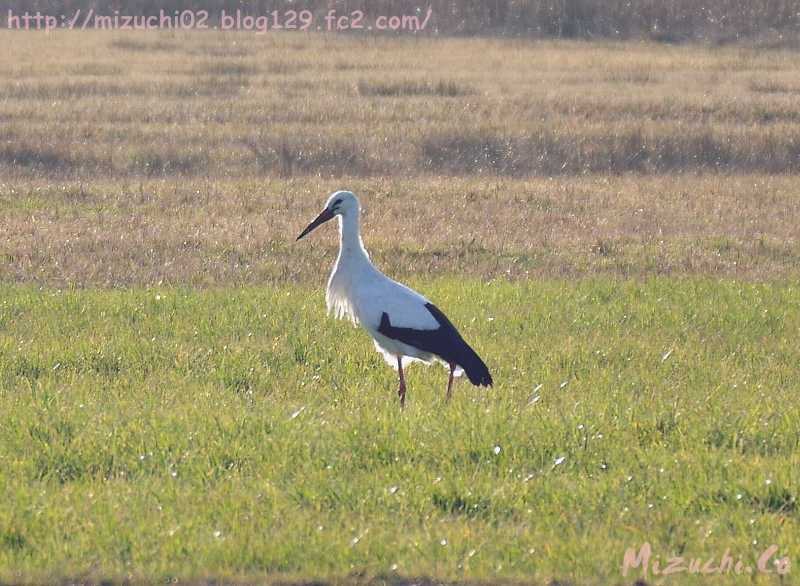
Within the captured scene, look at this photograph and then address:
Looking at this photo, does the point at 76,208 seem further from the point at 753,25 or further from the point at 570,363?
the point at 753,25

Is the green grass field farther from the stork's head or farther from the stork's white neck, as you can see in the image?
the stork's head

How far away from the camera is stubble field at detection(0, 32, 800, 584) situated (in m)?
5.09

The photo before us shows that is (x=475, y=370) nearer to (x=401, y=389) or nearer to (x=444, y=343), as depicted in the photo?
(x=444, y=343)

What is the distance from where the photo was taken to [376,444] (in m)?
6.11

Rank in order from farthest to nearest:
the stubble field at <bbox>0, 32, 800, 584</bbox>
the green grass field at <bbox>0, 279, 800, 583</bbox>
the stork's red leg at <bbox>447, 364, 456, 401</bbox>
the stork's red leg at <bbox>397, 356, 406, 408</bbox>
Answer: the stork's red leg at <bbox>447, 364, 456, 401</bbox> → the stork's red leg at <bbox>397, 356, 406, 408</bbox> → the stubble field at <bbox>0, 32, 800, 584</bbox> → the green grass field at <bbox>0, 279, 800, 583</bbox>

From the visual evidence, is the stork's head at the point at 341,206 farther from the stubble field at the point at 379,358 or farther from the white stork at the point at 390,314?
the stubble field at the point at 379,358

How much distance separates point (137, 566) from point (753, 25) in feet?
102

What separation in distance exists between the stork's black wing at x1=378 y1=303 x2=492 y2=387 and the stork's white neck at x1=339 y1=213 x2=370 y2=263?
546 mm

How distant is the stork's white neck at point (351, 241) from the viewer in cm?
799

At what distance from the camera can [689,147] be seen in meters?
18.7

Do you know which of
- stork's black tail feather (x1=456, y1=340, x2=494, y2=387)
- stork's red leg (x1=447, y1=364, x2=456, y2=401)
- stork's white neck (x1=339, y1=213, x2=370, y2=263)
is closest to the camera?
stork's black tail feather (x1=456, y1=340, x2=494, y2=387)

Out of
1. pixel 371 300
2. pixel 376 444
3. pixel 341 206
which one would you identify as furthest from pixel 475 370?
pixel 341 206

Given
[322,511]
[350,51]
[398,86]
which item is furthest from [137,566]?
[350,51]


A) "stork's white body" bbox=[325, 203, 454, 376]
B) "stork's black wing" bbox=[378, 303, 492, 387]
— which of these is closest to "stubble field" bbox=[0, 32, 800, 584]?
"stork's black wing" bbox=[378, 303, 492, 387]
